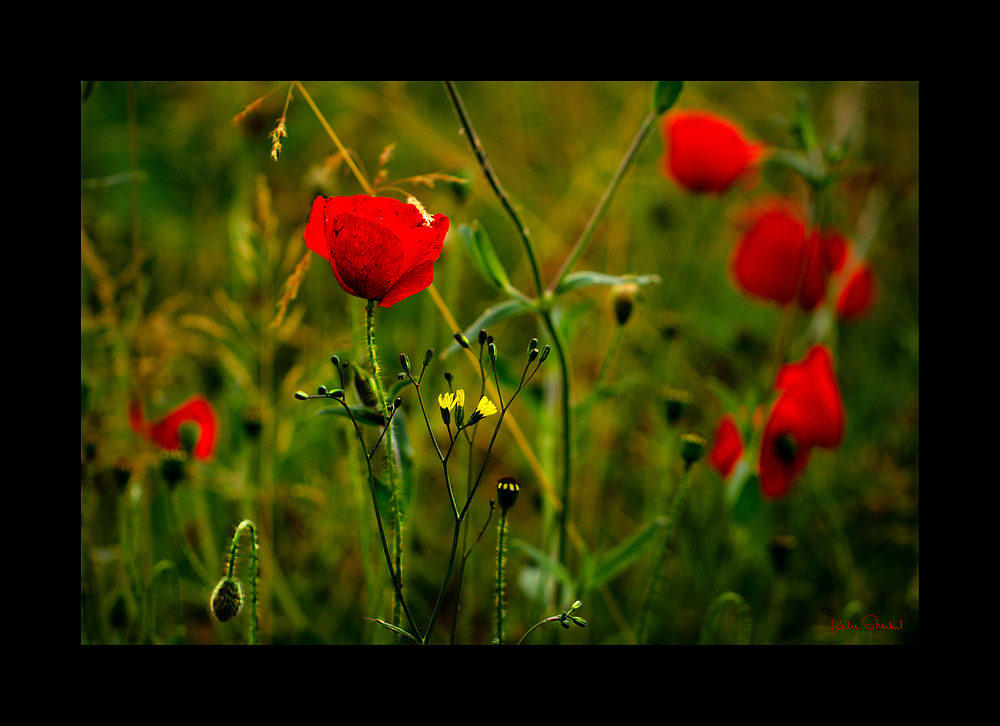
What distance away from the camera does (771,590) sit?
1.07 metres

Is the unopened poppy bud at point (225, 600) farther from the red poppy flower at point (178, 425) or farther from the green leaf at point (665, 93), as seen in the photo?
the green leaf at point (665, 93)

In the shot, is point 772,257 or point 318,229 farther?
point 772,257

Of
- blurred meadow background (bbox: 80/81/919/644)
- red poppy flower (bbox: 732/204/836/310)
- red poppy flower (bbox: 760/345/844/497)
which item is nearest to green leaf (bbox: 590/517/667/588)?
blurred meadow background (bbox: 80/81/919/644)

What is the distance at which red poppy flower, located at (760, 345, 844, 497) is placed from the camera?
0.86 meters

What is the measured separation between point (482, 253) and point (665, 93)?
0.23 m

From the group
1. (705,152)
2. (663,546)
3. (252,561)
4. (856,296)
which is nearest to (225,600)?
(252,561)

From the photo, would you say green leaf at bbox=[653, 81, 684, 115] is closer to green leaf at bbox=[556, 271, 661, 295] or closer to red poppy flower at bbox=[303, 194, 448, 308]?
green leaf at bbox=[556, 271, 661, 295]

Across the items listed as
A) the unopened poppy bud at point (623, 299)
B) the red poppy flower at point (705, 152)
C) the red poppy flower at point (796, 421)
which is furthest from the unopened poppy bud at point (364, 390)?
the red poppy flower at point (705, 152)

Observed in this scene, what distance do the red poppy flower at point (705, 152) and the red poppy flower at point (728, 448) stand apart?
1.44 ft

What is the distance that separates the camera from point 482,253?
0.64 metres

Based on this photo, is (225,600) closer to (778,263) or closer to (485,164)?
(485,164)

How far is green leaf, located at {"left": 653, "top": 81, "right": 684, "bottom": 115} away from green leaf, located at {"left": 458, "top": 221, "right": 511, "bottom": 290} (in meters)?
0.21

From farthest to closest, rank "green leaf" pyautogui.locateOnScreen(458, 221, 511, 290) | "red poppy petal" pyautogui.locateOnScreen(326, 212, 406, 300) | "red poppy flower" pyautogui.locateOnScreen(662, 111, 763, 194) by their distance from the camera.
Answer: "red poppy flower" pyautogui.locateOnScreen(662, 111, 763, 194)
"green leaf" pyautogui.locateOnScreen(458, 221, 511, 290)
"red poppy petal" pyautogui.locateOnScreen(326, 212, 406, 300)
